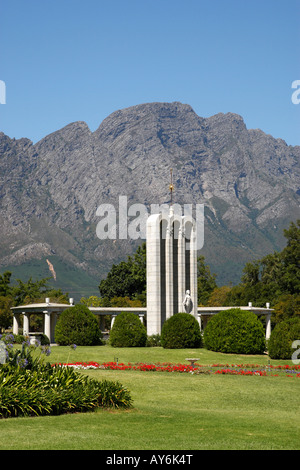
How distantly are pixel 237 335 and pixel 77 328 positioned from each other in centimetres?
1036

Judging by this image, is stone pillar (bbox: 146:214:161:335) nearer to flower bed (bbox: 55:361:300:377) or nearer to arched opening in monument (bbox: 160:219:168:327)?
arched opening in monument (bbox: 160:219:168:327)

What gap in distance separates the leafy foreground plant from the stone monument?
94.1ft

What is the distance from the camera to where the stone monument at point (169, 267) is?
46.4 metres

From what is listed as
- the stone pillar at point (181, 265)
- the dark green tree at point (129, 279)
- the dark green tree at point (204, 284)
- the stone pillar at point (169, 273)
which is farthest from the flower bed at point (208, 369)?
the dark green tree at point (129, 279)

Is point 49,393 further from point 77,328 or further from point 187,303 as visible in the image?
point 187,303

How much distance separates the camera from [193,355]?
36344mm

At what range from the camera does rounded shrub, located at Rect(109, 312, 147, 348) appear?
1620 inches

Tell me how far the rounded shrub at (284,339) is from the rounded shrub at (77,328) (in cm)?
1189

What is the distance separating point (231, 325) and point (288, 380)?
42.0ft

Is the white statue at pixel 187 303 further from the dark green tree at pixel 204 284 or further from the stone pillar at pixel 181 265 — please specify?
the dark green tree at pixel 204 284

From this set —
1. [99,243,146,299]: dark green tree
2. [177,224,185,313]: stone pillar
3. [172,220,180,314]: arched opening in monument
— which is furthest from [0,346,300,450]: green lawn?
[99,243,146,299]: dark green tree

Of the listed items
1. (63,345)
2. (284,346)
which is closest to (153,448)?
(284,346)

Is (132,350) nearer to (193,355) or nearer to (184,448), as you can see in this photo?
(193,355)

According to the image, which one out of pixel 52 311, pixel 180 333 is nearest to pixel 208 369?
pixel 180 333
